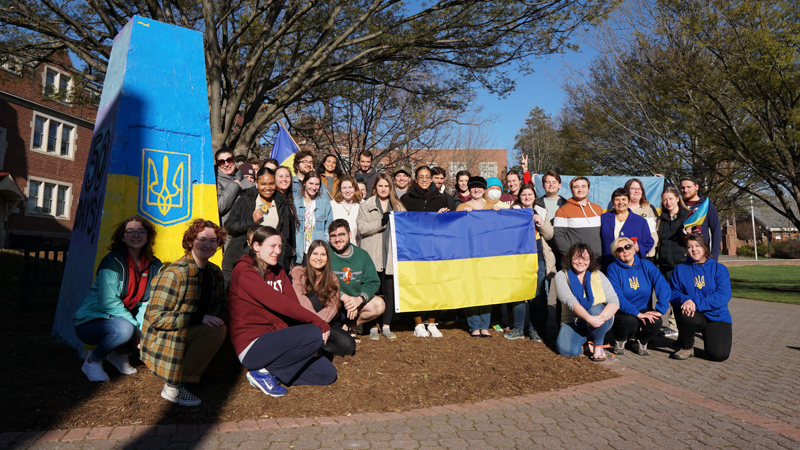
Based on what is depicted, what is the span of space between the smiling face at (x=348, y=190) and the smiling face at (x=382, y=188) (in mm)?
359

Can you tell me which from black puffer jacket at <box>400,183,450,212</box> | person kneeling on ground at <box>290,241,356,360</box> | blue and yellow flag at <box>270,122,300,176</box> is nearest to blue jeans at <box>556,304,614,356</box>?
black puffer jacket at <box>400,183,450,212</box>

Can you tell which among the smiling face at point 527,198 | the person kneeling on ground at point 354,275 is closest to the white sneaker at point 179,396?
the person kneeling on ground at point 354,275

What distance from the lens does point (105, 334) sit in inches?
169

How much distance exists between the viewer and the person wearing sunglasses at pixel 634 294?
6.07m

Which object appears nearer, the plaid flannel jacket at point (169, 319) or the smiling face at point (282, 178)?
the plaid flannel jacket at point (169, 319)

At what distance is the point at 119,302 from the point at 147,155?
1.80 meters

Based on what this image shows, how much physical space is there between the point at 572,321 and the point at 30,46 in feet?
42.2

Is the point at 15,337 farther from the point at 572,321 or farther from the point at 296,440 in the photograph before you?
the point at 572,321

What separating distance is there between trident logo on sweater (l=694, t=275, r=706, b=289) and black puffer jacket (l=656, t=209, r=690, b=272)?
583 millimetres

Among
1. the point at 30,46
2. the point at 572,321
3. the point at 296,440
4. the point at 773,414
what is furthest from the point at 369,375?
the point at 30,46

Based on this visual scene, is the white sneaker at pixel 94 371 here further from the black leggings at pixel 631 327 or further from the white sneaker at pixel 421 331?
the black leggings at pixel 631 327

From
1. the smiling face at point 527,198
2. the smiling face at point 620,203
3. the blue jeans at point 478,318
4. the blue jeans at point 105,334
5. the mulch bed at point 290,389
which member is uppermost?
the smiling face at point 527,198

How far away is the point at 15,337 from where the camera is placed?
18.3ft

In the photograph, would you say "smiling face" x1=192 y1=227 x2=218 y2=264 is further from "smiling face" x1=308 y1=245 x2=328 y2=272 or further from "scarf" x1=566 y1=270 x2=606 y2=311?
"scarf" x1=566 y1=270 x2=606 y2=311
